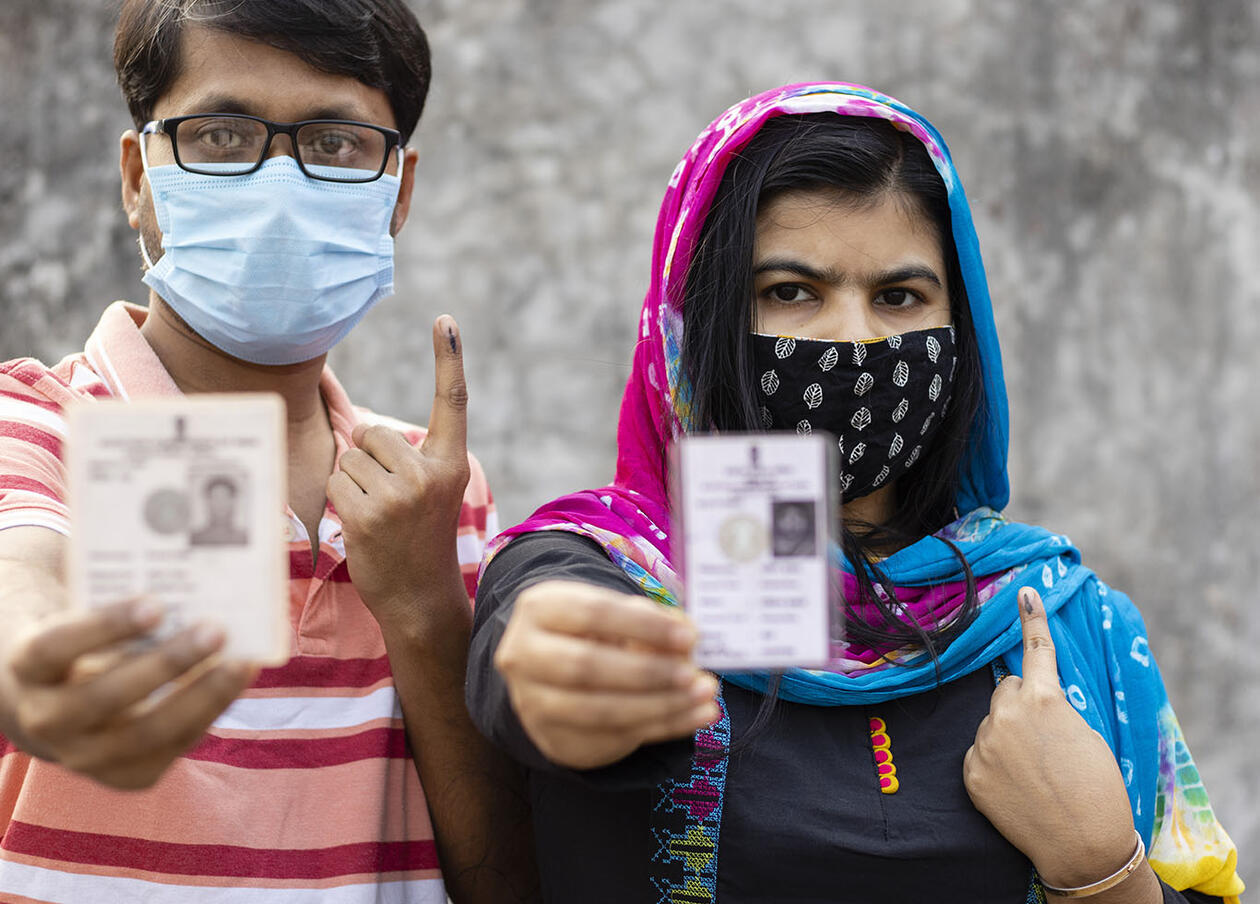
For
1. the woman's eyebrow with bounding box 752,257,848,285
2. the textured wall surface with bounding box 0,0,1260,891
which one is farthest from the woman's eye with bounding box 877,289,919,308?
the textured wall surface with bounding box 0,0,1260,891

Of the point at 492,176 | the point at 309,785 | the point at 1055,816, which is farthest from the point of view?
the point at 492,176

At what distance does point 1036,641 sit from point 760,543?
795 mm

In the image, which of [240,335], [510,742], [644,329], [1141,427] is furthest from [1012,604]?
[1141,427]

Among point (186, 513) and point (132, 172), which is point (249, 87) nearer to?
point (132, 172)

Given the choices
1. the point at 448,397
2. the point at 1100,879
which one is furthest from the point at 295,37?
the point at 1100,879

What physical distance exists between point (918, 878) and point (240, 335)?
Result: 1.48m

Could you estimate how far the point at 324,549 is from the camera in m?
2.14

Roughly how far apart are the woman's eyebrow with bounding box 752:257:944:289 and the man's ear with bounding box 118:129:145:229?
1.21 m

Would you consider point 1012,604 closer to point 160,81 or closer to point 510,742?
point 510,742

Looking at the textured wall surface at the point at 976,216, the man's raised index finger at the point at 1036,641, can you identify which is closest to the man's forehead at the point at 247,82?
the man's raised index finger at the point at 1036,641

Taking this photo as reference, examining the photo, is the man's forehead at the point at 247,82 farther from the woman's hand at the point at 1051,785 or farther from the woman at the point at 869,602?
the woman's hand at the point at 1051,785

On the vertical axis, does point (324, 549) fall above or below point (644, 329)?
below

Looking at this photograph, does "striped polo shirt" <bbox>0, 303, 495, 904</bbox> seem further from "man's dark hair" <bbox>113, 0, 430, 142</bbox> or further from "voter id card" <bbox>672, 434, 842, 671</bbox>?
"voter id card" <bbox>672, 434, 842, 671</bbox>

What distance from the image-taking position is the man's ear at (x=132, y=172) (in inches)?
92.1
